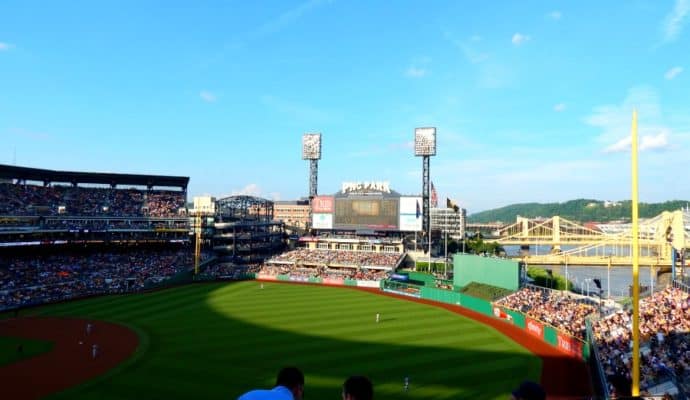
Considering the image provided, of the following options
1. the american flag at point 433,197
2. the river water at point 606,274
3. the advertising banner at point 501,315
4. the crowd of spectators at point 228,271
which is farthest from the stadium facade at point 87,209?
the river water at point 606,274

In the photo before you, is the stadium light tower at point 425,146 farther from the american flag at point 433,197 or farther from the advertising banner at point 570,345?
the advertising banner at point 570,345

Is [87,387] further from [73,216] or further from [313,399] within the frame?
[73,216]

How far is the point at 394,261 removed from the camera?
71.4m

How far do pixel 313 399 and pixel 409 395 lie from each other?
475 cm

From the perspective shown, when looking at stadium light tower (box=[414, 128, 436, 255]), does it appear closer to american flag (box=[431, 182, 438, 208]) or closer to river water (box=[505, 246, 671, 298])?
american flag (box=[431, 182, 438, 208])

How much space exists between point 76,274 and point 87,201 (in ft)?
64.7

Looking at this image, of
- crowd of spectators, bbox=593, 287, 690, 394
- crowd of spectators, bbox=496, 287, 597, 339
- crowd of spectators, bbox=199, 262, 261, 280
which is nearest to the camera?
crowd of spectators, bbox=593, 287, 690, 394

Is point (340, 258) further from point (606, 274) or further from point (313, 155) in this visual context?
point (606, 274)

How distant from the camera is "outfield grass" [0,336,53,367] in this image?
91.3 ft

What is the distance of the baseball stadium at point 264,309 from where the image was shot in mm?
23688

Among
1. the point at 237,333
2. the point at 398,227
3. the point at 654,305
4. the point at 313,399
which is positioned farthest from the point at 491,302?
the point at 398,227

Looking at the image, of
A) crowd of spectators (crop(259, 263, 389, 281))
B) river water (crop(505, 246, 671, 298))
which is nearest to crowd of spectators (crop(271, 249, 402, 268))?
crowd of spectators (crop(259, 263, 389, 281))

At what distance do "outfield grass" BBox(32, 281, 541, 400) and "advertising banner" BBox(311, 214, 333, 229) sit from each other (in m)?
32.9

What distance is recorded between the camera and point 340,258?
245 ft
